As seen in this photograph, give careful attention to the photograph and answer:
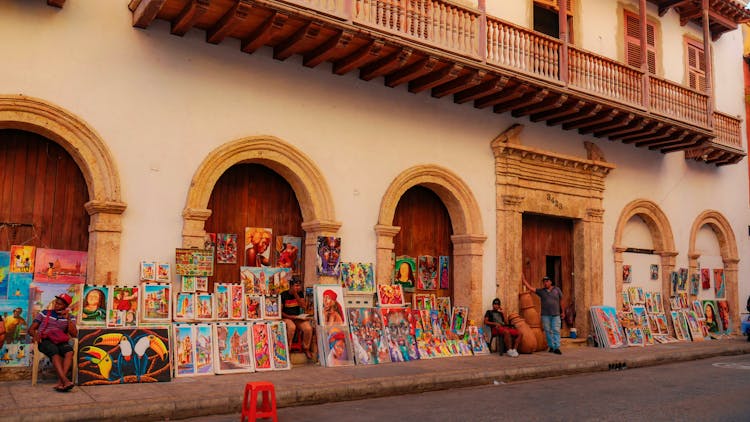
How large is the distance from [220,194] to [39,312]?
314 cm

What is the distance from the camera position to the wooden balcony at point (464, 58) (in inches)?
376

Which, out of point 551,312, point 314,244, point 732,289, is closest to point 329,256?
point 314,244

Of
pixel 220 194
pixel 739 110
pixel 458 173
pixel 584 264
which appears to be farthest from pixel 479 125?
pixel 739 110

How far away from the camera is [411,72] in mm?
11422

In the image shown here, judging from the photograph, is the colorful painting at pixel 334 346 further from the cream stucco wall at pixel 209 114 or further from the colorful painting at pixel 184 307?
the colorful painting at pixel 184 307

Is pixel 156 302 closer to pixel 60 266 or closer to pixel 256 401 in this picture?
pixel 60 266

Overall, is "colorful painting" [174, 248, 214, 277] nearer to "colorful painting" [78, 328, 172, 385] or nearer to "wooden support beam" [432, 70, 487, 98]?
"colorful painting" [78, 328, 172, 385]

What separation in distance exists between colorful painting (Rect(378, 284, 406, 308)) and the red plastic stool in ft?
14.9

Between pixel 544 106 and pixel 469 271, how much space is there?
3.61 metres

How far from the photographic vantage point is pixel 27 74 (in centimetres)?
860

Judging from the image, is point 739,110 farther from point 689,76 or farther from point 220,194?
point 220,194

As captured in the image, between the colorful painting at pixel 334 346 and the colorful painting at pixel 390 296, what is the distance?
1.07m

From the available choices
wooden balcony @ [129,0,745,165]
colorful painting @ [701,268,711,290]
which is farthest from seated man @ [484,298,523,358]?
colorful painting @ [701,268,711,290]

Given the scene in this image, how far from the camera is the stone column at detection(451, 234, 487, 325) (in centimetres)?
1275
